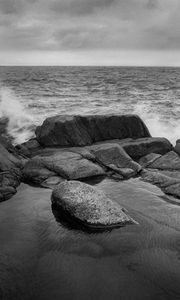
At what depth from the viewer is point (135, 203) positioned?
1008 cm

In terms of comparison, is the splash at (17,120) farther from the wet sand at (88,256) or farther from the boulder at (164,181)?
the wet sand at (88,256)

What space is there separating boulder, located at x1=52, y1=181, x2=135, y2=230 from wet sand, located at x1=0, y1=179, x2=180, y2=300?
284 millimetres

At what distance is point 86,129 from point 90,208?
8.08 m

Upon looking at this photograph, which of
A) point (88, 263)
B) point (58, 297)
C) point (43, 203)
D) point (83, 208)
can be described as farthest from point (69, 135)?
point (58, 297)

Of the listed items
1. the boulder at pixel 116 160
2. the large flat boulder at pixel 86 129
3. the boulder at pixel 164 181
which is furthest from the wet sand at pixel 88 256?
the large flat boulder at pixel 86 129

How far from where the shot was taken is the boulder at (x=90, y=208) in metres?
8.45

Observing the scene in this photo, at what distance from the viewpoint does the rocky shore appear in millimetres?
8820

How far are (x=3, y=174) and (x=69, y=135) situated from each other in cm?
494

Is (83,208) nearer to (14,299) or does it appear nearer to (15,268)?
(15,268)

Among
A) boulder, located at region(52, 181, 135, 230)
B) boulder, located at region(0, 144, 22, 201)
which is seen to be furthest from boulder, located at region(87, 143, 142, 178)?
boulder, located at region(52, 181, 135, 230)

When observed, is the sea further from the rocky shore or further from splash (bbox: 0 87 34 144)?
splash (bbox: 0 87 34 144)

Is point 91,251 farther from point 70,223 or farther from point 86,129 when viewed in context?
point 86,129

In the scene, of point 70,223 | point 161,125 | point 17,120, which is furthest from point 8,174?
point 161,125

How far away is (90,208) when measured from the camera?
28.2 ft
